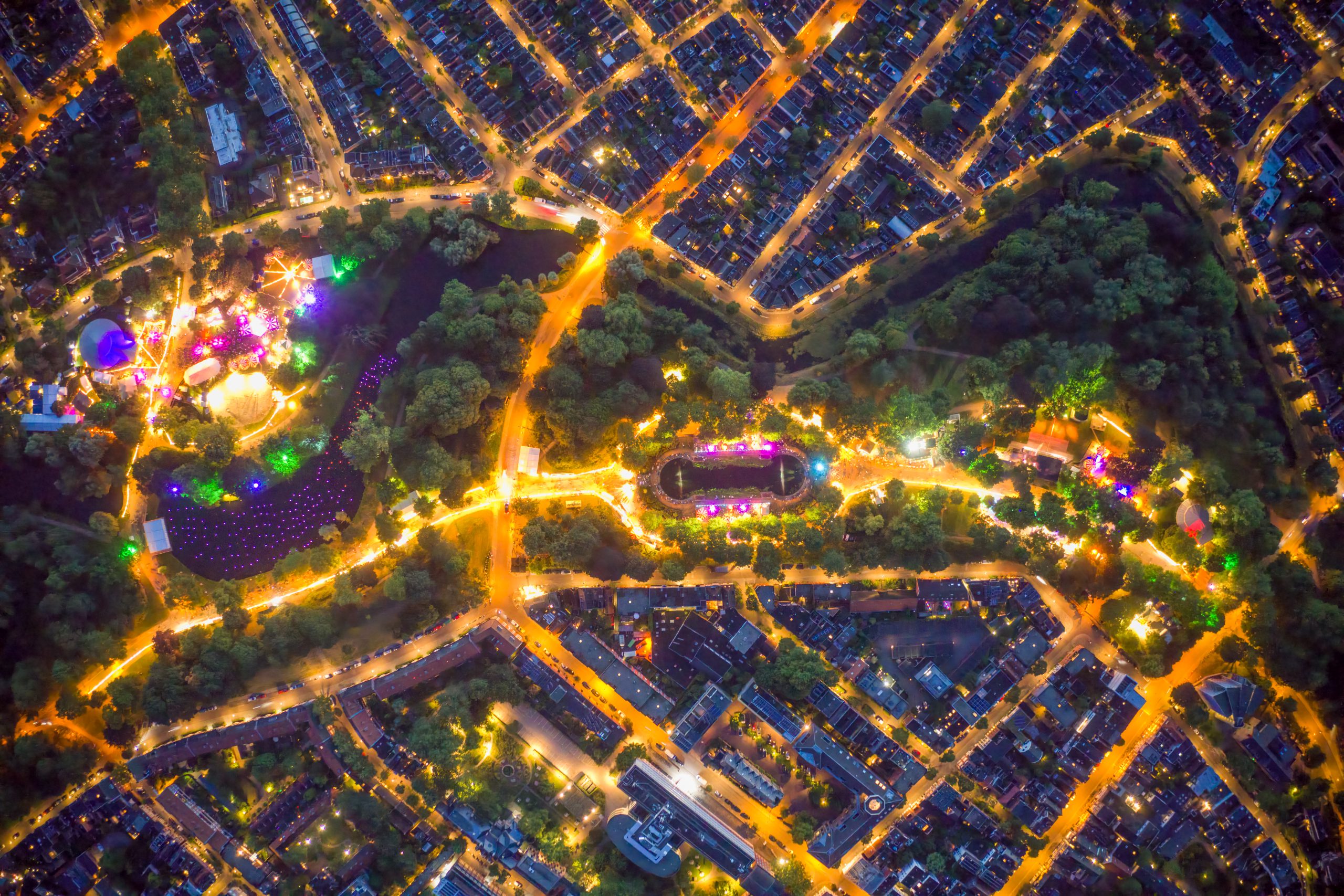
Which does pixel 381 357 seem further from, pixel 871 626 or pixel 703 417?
pixel 871 626

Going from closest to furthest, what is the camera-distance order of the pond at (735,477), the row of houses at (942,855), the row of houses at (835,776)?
the row of houses at (942,855) < the row of houses at (835,776) < the pond at (735,477)

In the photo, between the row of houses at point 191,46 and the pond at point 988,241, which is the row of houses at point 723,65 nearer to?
the pond at point 988,241

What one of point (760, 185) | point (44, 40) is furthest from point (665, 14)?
point (44, 40)

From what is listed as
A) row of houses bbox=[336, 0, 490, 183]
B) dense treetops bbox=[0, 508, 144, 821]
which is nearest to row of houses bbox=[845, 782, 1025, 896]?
dense treetops bbox=[0, 508, 144, 821]

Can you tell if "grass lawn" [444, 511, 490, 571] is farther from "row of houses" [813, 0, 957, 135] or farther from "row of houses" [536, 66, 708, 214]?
"row of houses" [813, 0, 957, 135]

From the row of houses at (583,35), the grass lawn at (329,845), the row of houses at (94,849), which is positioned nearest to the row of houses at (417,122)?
the row of houses at (583,35)

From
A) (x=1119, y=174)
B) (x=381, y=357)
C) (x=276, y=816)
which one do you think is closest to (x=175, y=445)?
(x=381, y=357)
